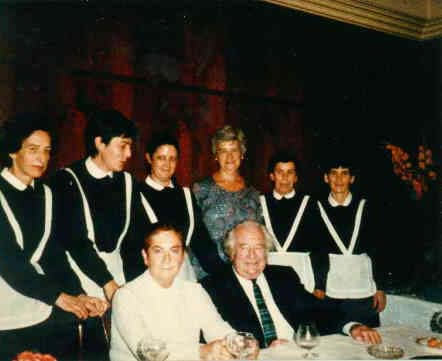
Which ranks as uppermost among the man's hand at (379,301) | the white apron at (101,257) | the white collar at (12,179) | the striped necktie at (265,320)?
the white collar at (12,179)

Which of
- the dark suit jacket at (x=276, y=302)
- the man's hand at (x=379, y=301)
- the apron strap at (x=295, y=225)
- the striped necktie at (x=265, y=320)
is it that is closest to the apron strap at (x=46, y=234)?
the dark suit jacket at (x=276, y=302)

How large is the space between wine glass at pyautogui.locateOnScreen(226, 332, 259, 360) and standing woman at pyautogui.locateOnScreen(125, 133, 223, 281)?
1.27 metres

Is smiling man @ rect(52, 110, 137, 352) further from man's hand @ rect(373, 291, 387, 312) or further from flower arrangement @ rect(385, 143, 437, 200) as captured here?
flower arrangement @ rect(385, 143, 437, 200)

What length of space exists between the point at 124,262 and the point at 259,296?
2.90 ft

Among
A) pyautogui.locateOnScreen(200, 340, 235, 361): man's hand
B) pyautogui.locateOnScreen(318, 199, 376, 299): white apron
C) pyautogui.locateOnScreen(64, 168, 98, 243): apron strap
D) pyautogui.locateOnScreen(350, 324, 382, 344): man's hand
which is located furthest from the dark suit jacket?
pyautogui.locateOnScreen(318, 199, 376, 299): white apron

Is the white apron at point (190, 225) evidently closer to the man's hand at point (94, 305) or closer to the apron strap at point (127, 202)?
the apron strap at point (127, 202)

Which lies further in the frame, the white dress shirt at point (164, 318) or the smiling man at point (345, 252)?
the smiling man at point (345, 252)

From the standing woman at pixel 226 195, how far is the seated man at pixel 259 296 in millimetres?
654

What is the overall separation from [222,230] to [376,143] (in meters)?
2.33

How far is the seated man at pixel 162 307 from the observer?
6.30ft

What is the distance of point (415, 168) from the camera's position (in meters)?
4.73

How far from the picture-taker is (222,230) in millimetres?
3109

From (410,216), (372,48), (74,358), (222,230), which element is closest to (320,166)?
(410,216)

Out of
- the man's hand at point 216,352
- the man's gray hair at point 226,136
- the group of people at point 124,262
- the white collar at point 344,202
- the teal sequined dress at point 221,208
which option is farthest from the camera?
the white collar at point 344,202
